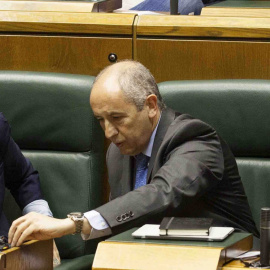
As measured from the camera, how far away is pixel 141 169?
170cm

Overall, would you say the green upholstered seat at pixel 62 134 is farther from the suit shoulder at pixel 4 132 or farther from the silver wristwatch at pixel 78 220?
the silver wristwatch at pixel 78 220

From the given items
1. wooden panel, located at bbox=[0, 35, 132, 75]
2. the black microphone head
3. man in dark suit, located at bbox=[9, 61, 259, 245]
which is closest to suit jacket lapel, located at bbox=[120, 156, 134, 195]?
man in dark suit, located at bbox=[9, 61, 259, 245]

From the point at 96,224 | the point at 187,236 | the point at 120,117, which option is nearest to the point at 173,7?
the point at 120,117

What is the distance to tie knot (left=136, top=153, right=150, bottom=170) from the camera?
1687 mm

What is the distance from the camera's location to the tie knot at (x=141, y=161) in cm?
169

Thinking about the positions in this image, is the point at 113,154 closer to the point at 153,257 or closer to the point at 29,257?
the point at 29,257

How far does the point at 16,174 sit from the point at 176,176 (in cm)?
54

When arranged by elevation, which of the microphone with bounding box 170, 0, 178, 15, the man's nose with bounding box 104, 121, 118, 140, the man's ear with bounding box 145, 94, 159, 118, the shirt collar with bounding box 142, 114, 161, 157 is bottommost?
the shirt collar with bounding box 142, 114, 161, 157

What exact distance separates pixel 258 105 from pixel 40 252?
2.03 ft

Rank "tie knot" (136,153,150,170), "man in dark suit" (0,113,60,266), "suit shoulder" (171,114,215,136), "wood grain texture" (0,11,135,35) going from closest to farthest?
"suit shoulder" (171,114,215,136) < "tie knot" (136,153,150,170) < "man in dark suit" (0,113,60,266) < "wood grain texture" (0,11,135,35)

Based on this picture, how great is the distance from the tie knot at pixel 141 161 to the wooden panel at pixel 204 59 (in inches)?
11.5

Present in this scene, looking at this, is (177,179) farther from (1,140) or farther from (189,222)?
(1,140)

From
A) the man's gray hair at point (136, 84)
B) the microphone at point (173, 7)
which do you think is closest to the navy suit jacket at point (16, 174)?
the man's gray hair at point (136, 84)

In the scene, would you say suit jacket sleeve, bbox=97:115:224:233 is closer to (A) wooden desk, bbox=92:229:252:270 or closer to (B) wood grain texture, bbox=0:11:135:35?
(A) wooden desk, bbox=92:229:252:270
